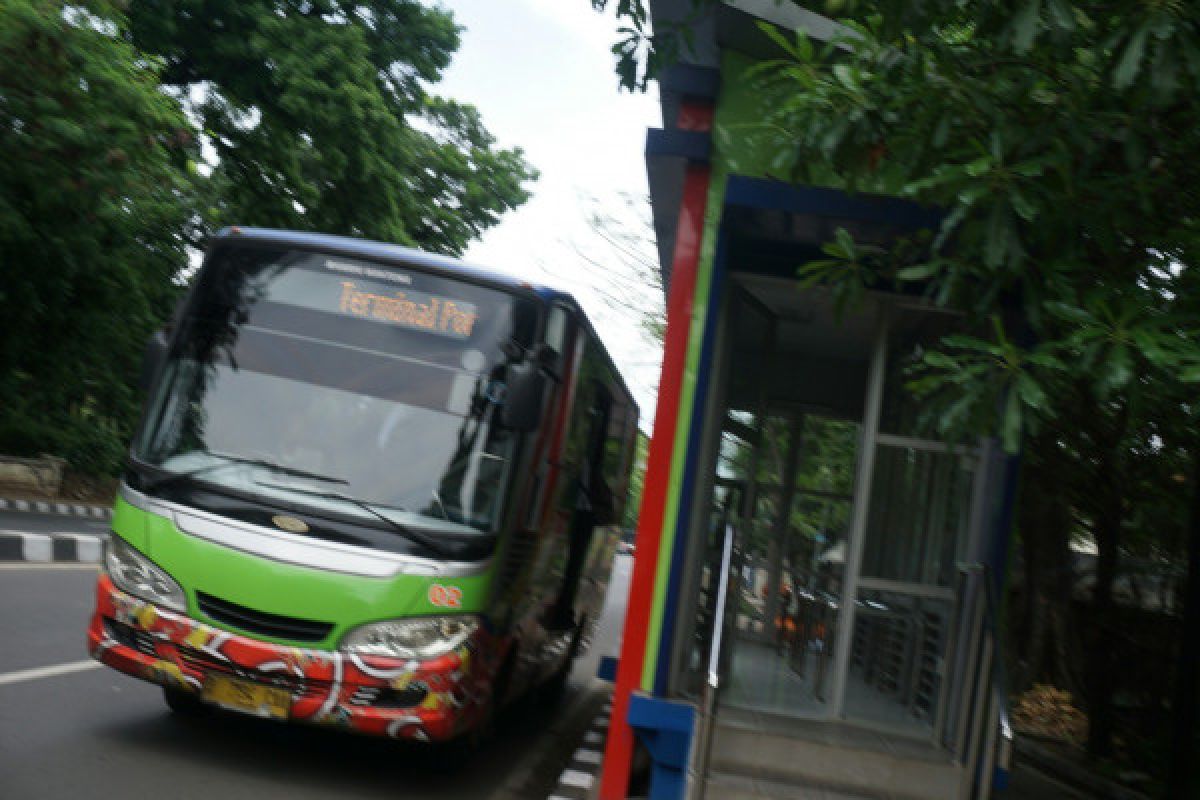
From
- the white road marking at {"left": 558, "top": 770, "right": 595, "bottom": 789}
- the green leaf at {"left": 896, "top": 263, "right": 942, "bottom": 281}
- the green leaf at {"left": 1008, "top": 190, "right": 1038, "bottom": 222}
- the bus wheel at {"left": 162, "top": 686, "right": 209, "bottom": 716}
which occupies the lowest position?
the white road marking at {"left": 558, "top": 770, "right": 595, "bottom": 789}

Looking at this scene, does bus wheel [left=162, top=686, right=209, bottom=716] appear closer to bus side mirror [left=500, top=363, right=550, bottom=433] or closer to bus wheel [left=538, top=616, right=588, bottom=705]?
bus side mirror [left=500, top=363, right=550, bottom=433]

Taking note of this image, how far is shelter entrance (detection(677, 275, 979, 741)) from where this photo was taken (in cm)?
871

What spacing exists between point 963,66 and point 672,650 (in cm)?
402

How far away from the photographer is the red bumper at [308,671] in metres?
7.32

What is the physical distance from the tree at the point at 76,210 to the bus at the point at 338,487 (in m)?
10.3

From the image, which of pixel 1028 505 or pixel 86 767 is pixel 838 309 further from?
pixel 1028 505

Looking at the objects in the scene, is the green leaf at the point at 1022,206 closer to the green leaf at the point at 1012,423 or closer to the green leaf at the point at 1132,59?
the green leaf at the point at 1132,59

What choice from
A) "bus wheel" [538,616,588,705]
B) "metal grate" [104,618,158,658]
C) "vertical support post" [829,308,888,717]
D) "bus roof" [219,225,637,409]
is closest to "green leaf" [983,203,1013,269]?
"vertical support post" [829,308,888,717]

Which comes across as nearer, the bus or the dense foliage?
the bus

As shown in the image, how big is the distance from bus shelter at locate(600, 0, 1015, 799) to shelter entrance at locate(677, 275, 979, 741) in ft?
0.08

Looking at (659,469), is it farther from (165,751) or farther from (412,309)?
(165,751)

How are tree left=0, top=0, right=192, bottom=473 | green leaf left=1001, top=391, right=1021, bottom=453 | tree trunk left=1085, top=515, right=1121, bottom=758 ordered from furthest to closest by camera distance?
tree left=0, top=0, right=192, bottom=473, tree trunk left=1085, top=515, right=1121, bottom=758, green leaf left=1001, top=391, right=1021, bottom=453

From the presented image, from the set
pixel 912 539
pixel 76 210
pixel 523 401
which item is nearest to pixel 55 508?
pixel 76 210

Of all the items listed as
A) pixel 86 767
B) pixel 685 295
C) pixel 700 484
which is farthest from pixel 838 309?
pixel 86 767
